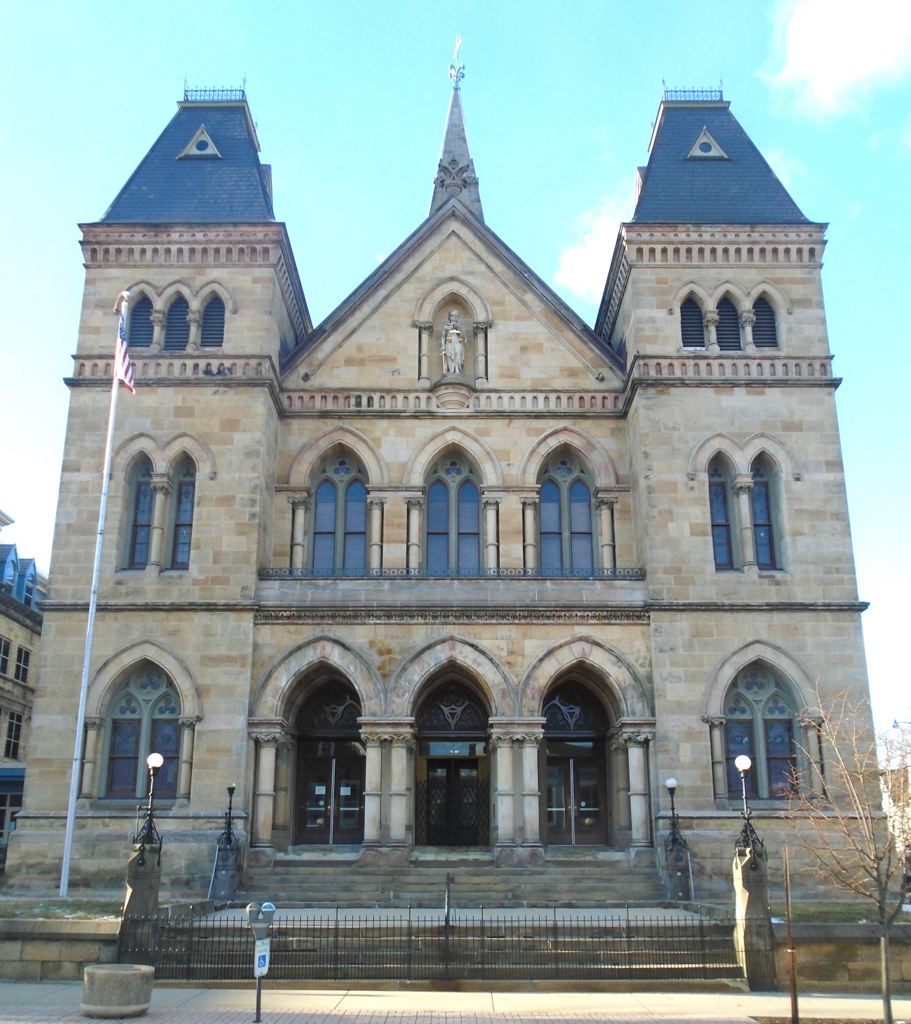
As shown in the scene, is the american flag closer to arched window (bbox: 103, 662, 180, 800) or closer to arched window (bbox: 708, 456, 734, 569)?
arched window (bbox: 103, 662, 180, 800)

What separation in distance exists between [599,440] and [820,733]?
8.99 meters

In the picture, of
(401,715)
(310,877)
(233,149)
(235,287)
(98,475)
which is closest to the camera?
(310,877)

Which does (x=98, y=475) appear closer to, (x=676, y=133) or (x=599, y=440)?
(x=599, y=440)

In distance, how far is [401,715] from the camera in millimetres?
23922

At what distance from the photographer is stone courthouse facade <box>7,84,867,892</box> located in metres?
23.9

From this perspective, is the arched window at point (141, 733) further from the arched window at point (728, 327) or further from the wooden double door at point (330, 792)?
the arched window at point (728, 327)

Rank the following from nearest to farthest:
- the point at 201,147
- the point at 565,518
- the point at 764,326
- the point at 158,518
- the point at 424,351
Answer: the point at 158,518, the point at 565,518, the point at 764,326, the point at 424,351, the point at 201,147

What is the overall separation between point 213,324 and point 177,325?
3.11 feet

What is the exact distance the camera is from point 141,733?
2430cm

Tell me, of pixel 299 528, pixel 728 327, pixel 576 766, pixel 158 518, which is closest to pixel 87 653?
pixel 158 518

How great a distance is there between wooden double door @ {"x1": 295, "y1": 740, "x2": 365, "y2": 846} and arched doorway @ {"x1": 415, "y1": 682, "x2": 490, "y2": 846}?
1515 millimetres

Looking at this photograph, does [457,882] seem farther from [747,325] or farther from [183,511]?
[747,325]

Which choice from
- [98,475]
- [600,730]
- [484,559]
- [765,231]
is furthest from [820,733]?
[98,475]

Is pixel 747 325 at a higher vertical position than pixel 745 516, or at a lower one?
higher
